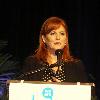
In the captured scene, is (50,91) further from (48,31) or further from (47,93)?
(48,31)

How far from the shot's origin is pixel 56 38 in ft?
10.2

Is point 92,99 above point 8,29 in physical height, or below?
below

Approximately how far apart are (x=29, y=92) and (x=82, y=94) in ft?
1.04

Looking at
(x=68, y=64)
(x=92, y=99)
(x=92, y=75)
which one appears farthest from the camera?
(x=92, y=75)

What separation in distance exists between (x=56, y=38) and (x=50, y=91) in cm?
142

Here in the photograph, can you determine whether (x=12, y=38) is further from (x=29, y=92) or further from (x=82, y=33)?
(x=29, y=92)

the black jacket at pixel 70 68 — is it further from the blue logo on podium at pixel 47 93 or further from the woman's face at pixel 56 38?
the blue logo on podium at pixel 47 93

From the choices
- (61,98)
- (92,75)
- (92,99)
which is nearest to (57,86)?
(61,98)

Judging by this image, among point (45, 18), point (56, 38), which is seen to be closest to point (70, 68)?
point (56, 38)

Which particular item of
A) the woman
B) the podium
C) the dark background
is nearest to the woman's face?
the woman

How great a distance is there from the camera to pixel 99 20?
324 cm

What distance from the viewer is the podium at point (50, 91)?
1.73 metres

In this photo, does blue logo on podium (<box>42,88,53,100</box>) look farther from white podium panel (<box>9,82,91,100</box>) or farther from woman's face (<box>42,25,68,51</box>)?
woman's face (<box>42,25,68,51</box>)

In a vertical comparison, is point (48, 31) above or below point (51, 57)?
above
